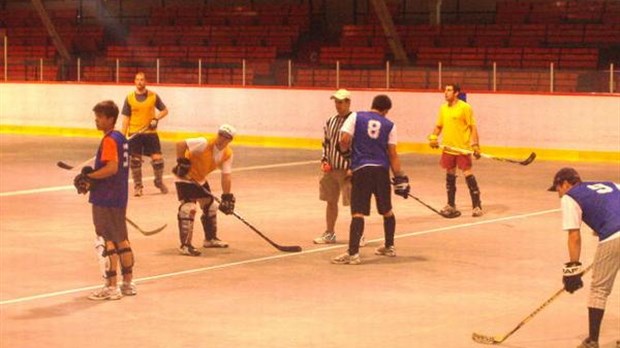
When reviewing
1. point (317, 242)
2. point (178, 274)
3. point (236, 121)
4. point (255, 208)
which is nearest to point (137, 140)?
point (255, 208)

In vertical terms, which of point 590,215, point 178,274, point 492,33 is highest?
point 492,33

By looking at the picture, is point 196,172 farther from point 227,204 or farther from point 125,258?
point 125,258

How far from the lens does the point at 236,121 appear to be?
96.9 feet

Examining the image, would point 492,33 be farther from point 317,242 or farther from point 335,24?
point 317,242

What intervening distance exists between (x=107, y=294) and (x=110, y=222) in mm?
576

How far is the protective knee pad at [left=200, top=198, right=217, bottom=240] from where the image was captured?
44.5ft

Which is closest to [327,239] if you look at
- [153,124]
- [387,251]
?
[387,251]

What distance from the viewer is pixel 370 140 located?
12828 millimetres

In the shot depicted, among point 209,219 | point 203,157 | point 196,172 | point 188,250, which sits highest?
point 203,157

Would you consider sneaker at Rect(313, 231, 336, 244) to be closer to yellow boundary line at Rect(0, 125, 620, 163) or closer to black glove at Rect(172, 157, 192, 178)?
black glove at Rect(172, 157, 192, 178)

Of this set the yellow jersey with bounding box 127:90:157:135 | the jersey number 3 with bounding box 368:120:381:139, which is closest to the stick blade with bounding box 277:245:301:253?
the jersey number 3 with bounding box 368:120:381:139

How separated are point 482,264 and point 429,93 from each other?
47.5ft

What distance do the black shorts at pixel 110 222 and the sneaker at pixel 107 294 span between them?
38 centimetres

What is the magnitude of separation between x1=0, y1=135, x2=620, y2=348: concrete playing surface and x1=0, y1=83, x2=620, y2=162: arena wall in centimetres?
571
